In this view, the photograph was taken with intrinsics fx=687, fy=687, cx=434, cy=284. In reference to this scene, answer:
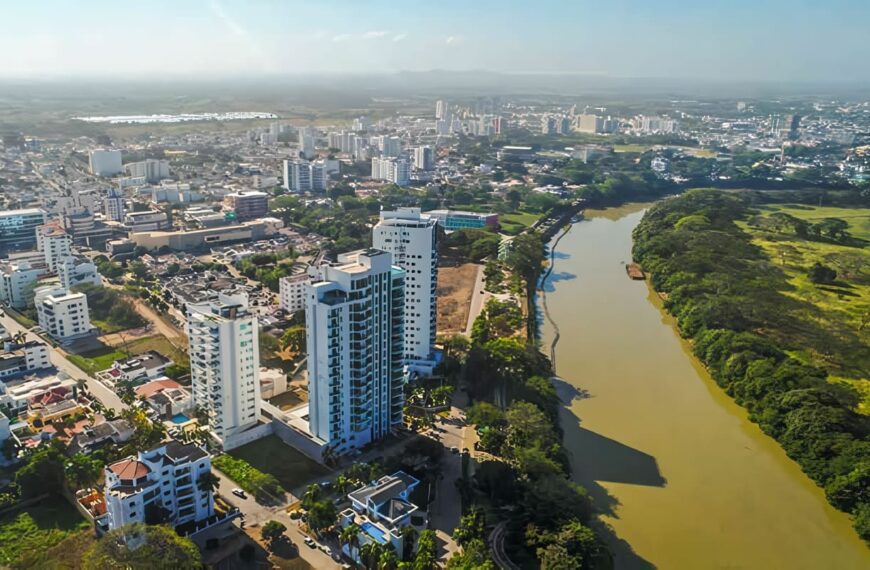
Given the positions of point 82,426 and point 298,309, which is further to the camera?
point 298,309

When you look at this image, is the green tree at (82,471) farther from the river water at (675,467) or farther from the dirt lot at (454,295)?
the dirt lot at (454,295)

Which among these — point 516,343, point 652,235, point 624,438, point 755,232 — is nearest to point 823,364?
point 624,438

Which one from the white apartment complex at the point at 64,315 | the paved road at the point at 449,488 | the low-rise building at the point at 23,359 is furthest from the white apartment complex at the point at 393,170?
the paved road at the point at 449,488

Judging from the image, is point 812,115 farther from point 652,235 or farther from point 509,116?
→ point 652,235

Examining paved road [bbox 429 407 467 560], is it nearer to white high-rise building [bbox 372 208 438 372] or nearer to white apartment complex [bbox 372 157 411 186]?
white high-rise building [bbox 372 208 438 372]

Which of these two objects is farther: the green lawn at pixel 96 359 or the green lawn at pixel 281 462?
the green lawn at pixel 96 359

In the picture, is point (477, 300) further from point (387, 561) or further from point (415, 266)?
point (387, 561)
